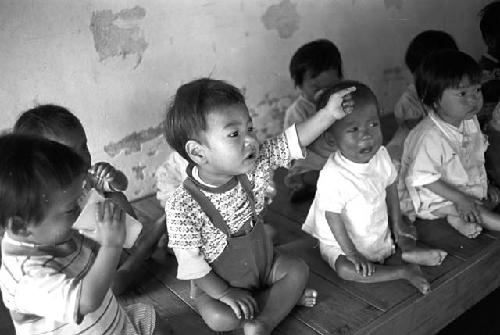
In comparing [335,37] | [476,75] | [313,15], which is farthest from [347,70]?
[476,75]

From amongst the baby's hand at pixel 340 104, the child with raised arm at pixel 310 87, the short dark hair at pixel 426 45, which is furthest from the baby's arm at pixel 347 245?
the short dark hair at pixel 426 45

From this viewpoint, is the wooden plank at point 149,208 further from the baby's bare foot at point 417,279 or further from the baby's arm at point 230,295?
the baby's bare foot at point 417,279

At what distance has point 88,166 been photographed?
1.69 m

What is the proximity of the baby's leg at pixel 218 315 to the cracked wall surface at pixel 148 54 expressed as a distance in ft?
4.12

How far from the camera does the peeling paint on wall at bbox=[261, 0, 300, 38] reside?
9.91ft

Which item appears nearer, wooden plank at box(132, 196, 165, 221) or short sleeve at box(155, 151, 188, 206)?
short sleeve at box(155, 151, 188, 206)

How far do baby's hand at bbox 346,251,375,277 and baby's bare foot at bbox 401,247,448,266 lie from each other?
0.58 ft

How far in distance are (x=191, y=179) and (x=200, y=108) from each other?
254mm

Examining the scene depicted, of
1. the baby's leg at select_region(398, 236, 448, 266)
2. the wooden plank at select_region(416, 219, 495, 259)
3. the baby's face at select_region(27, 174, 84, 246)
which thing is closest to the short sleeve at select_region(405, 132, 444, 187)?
the wooden plank at select_region(416, 219, 495, 259)

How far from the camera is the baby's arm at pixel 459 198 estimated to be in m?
2.18

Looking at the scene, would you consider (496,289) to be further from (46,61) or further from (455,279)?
(46,61)

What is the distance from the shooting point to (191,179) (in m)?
1.66

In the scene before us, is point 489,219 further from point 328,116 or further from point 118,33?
point 118,33

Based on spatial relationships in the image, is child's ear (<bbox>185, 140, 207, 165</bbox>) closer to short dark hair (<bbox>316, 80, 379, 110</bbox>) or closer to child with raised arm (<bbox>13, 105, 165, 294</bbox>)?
child with raised arm (<bbox>13, 105, 165, 294</bbox>)
